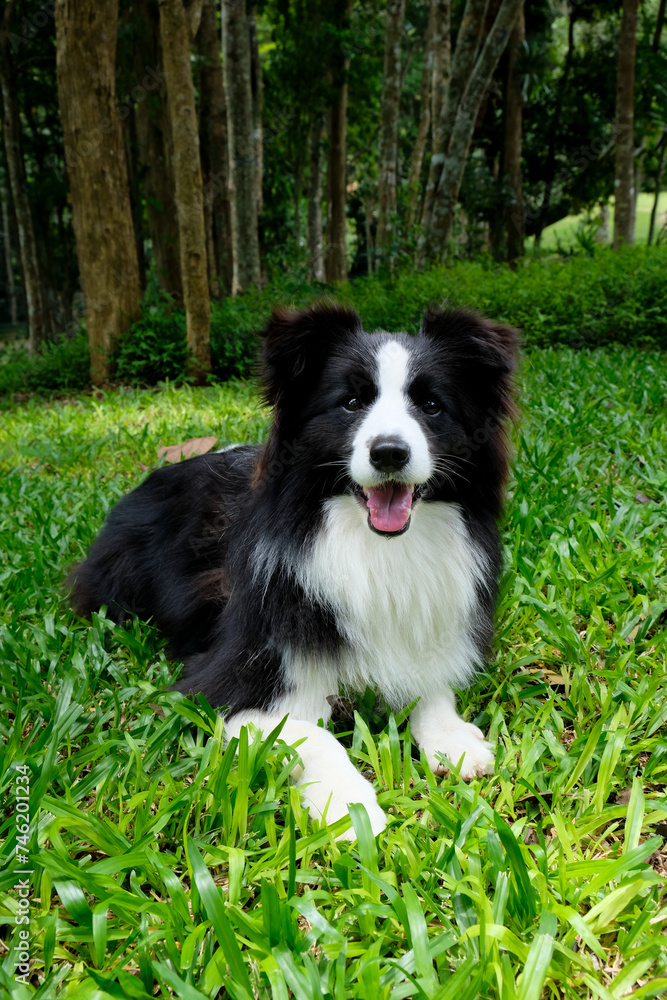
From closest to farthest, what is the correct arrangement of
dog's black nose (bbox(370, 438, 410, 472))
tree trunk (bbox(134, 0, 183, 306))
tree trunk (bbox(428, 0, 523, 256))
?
dog's black nose (bbox(370, 438, 410, 472))
tree trunk (bbox(428, 0, 523, 256))
tree trunk (bbox(134, 0, 183, 306))

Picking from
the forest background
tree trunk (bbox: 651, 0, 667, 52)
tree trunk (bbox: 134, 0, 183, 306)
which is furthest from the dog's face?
tree trunk (bbox: 651, 0, 667, 52)

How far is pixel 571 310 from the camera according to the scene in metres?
7.50

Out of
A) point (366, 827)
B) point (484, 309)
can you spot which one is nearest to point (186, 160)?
point (484, 309)

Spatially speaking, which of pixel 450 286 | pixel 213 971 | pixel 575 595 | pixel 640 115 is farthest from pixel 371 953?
pixel 640 115

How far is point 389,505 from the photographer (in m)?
2.10

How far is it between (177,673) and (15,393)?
7530 millimetres

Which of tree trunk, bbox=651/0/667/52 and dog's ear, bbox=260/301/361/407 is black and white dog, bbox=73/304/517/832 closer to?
dog's ear, bbox=260/301/361/407

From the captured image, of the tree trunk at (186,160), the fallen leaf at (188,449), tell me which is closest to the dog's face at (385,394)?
the fallen leaf at (188,449)

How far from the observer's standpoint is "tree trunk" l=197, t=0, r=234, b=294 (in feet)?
36.0

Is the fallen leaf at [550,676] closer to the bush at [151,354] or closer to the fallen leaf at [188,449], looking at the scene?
the fallen leaf at [188,449]

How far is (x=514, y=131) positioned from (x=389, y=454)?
47.2 ft

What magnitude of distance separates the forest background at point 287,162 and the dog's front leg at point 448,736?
5.06m

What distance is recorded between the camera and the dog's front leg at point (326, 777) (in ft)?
5.96

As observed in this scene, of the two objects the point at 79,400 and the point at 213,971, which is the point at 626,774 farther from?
the point at 79,400
